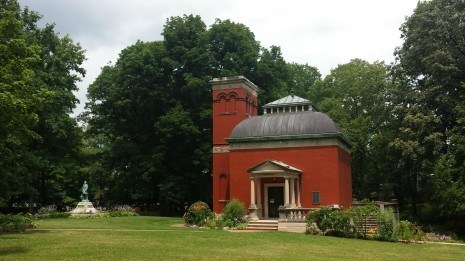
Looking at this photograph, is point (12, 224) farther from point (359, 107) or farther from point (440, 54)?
point (359, 107)

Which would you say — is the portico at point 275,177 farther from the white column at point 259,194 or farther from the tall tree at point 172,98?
the tall tree at point 172,98

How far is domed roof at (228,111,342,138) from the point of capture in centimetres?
2980

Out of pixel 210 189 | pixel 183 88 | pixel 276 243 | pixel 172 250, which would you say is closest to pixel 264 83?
pixel 183 88

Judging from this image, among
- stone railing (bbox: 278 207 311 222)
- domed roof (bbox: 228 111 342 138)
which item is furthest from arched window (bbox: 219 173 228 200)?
stone railing (bbox: 278 207 311 222)

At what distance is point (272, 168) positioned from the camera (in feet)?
94.1

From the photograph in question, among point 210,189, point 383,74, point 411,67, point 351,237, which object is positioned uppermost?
point 383,74

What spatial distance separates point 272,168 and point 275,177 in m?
1.13

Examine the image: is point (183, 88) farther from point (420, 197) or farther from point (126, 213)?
point (420, 197)

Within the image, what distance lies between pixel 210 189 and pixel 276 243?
26245 mm

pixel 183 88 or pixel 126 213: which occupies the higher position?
pixel 183 88

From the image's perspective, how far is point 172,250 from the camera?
594 inches

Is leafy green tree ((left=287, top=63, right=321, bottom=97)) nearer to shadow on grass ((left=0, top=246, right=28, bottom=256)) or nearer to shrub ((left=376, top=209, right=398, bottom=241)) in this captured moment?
shrub ((left=376, top=209, right=398, bottom=241))

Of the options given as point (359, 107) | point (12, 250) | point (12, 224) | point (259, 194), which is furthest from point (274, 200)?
point (359, 107)

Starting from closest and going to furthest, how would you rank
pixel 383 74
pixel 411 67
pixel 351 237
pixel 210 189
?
pixel 351 237
pixel 411 67
pixel 210 189
pixel 383 74
